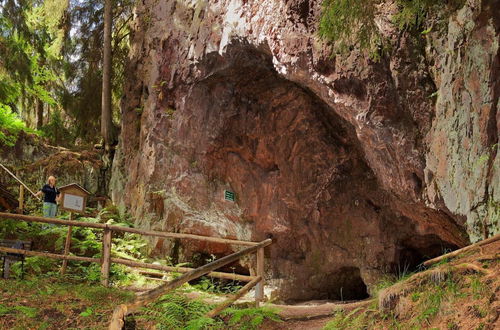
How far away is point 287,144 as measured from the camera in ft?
36.4

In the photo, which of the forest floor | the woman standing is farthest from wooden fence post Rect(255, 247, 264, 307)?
the woman standing

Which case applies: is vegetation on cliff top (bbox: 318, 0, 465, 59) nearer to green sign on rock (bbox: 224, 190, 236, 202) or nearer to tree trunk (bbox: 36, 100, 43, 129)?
green sign on rock (bbox: 224, 190, 236, 202)

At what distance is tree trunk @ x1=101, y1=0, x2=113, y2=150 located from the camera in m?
15.1

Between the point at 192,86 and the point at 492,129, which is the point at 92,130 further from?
the point at 492,129

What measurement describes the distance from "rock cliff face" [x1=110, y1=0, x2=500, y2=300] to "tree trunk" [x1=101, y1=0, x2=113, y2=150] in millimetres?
1943

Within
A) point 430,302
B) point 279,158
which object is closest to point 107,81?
point 279,158

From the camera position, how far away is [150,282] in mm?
9367

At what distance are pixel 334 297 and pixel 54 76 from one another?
1298 centimetres

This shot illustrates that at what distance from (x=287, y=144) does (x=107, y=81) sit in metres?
7.40

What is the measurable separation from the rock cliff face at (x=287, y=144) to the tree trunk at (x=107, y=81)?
194 cm

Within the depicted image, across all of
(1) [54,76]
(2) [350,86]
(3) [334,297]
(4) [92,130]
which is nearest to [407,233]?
(3) [334,297]

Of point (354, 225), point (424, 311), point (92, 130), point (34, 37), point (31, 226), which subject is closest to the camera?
point (424, 311)

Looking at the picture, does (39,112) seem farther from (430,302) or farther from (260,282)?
(430,302)

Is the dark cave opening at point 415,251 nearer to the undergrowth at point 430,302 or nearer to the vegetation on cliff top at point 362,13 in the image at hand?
the vegetation on cliff top at point 362,13
